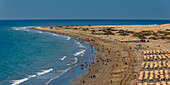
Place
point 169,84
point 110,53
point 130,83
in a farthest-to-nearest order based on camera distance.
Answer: point 110,53
point 130,83
point 169,84

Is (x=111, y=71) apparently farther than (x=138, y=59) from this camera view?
No

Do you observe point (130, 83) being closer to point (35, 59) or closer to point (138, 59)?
point (138, 59)

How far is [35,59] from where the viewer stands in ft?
177

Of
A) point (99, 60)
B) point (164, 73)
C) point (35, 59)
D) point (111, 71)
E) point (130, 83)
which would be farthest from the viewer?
point (35, 59)

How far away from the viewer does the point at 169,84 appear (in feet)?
100

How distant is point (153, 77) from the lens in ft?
112

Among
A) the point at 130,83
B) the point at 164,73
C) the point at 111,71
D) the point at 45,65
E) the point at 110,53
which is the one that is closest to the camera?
the point at 130,83

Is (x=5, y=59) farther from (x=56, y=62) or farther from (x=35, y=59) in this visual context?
(x=56, y=62)

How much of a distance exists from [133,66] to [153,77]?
907cm

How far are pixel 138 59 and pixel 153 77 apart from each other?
14912 mm

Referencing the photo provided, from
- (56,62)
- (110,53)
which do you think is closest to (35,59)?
(56,62)

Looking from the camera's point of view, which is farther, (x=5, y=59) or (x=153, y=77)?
(x=5, y=59)

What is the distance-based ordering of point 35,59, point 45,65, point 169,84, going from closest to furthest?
point 169,84 < point 45,65 < point 35,59

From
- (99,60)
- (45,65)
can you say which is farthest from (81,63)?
(45,65)
